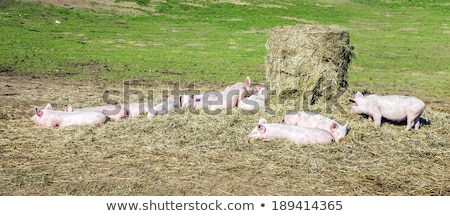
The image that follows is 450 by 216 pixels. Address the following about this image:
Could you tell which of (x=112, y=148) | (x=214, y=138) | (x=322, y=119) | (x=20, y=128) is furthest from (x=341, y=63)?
(x=20, y=128)

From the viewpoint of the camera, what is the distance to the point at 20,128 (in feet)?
28.7

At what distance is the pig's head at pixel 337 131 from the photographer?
319 inches

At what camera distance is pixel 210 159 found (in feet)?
23.5

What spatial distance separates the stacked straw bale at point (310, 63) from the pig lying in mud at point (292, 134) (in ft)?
7.60

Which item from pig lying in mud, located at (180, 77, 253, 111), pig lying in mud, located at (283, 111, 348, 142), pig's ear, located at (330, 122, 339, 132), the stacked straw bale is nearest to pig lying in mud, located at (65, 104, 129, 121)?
pig lying in mud, located at (180, 77, 253, 111)

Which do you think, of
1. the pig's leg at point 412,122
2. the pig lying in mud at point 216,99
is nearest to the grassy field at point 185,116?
the pig's leg at point 412,122

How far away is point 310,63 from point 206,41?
12.1 m

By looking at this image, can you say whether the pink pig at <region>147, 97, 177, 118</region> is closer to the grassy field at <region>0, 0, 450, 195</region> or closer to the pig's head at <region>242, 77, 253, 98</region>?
the grassy field at <region>0, 0, 450, 195</region>

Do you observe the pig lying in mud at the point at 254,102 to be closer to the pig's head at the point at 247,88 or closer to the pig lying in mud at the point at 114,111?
the pig's head at the point at 247,88

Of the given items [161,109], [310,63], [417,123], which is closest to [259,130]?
[161,109]

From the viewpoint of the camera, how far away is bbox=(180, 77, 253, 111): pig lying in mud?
10117mm

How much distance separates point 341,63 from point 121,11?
2034cm

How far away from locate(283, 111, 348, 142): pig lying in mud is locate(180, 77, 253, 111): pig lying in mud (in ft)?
5.05

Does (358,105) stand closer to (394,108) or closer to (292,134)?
(394,108)
